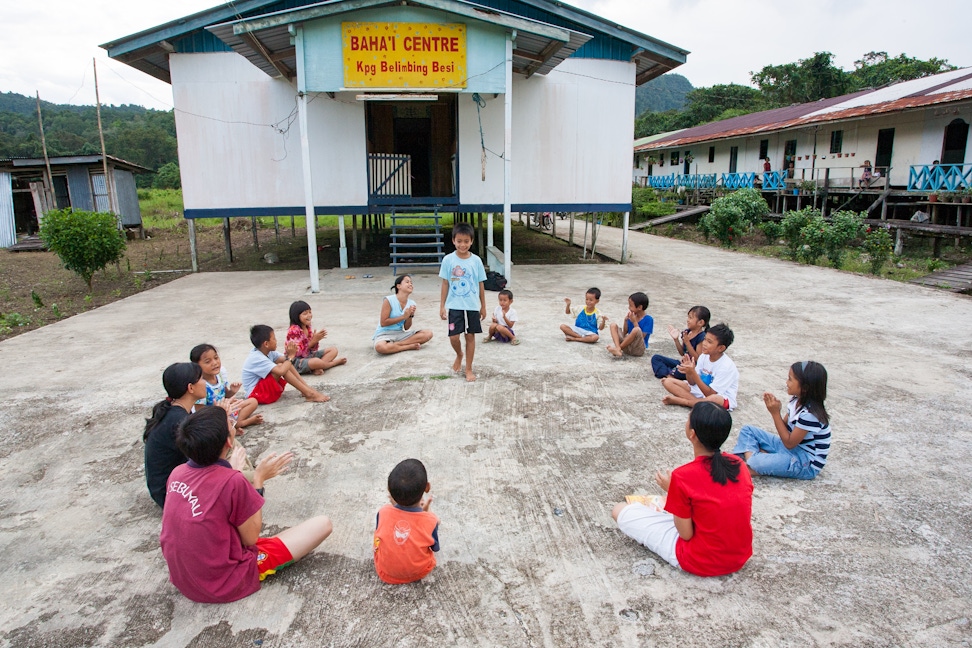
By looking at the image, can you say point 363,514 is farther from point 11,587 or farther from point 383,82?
point 383,82

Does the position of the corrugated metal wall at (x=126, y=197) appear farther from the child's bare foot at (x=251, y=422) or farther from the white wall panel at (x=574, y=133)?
the child's bare foot at (x=251, y=422)

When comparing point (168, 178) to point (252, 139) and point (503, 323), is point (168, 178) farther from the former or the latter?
point (503, 323)

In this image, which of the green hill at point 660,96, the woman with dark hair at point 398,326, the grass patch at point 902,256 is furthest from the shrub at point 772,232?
the green hill at point 660,96

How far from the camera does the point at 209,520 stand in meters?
2.37

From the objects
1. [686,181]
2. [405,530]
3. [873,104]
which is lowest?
[405,530]

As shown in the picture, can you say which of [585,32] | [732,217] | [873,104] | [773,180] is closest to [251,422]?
[585,32]

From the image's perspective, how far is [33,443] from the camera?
4184 mm

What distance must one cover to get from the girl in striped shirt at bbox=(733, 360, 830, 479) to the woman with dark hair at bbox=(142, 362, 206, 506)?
2.99m

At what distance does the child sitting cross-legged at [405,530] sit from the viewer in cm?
251

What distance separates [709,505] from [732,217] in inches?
621

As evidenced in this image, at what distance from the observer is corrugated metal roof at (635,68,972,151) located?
621 inches

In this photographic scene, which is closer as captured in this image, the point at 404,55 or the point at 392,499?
the point at 392,499

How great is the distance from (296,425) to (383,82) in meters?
6.44

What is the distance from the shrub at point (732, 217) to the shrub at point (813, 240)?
3.75 m
